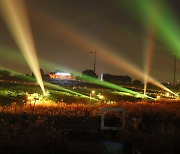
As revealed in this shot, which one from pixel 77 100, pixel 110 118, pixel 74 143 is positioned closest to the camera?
pixel 74 143

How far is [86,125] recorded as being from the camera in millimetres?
21250

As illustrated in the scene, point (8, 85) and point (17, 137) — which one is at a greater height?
point (8, 85)

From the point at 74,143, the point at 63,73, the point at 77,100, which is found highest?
the point at 63,73

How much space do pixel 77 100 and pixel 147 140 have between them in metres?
24.4

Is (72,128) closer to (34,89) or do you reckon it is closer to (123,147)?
(123,147)

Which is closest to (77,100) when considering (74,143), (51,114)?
(51,114)

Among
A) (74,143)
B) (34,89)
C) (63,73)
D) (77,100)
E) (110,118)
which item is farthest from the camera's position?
(63,73)

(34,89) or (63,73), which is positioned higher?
(63,73)

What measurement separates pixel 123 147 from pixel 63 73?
7466 centimetres

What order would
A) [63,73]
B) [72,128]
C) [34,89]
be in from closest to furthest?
[72,128], [34,89], [63,73]

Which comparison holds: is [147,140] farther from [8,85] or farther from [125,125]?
[8,85]

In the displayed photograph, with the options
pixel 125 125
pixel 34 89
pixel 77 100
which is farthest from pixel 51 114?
pixel 34 89

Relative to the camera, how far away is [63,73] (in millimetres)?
90250

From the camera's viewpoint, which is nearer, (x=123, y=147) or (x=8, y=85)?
(x=123, y=147)
